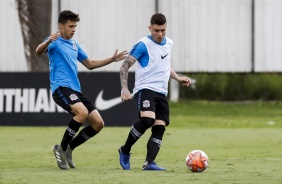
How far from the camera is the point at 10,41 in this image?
2911 centimetres

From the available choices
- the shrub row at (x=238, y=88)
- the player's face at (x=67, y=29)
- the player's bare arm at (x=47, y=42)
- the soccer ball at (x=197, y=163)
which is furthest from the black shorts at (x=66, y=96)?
the shrub row at (x=238, y=88)

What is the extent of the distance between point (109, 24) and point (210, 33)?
3.12 meters

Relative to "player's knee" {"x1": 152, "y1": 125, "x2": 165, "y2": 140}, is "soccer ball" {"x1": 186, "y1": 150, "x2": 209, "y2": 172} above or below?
below

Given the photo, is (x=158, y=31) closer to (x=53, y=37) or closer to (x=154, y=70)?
(x=154, y=70)

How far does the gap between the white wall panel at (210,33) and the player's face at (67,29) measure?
16557mm

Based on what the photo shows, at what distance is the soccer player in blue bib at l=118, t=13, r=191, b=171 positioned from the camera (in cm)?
1227

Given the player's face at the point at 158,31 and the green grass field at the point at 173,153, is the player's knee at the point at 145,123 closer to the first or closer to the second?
the green grass field at the point at 173,153

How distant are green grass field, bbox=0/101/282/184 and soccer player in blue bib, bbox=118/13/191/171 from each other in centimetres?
44

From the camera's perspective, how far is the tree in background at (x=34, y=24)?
92.1ft

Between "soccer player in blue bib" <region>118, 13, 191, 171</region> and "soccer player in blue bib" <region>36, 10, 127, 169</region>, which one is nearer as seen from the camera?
"soccer player in blue bib" <region>118, 13, 191, 171</region>

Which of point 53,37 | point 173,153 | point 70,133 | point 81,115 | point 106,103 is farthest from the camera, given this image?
point 106,103

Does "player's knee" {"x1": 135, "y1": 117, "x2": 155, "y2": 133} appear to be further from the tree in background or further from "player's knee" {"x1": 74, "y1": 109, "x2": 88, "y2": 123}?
the tree in background

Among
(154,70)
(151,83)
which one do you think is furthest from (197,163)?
(154,70)

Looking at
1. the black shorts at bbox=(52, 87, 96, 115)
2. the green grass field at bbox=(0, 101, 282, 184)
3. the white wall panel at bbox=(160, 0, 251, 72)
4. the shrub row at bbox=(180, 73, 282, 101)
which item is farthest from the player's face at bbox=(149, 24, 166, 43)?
the shrub row at bbox=(180, 73, 282, 101)
